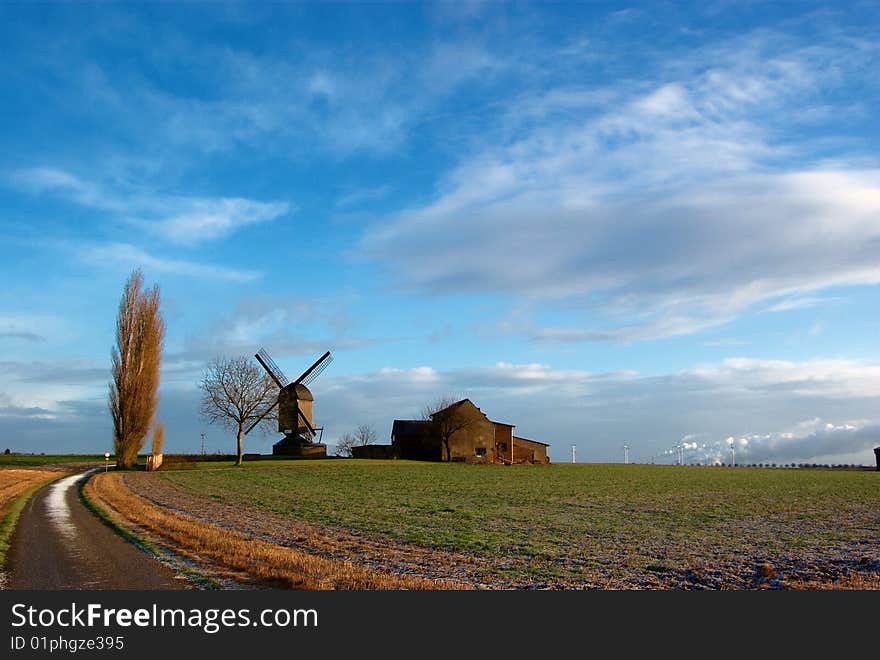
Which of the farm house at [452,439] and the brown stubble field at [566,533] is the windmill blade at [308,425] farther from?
the brown stubble field at [566,533]

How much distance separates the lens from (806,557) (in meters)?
18.6

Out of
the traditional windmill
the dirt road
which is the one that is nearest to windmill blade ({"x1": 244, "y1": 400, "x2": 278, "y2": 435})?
the traditional windmill

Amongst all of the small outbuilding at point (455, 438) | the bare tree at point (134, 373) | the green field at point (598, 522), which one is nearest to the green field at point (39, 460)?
the bare tree at point (134, 373)

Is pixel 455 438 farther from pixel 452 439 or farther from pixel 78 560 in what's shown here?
pixel 78 560

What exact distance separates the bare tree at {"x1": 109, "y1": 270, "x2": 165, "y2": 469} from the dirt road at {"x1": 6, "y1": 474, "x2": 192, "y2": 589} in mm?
53681

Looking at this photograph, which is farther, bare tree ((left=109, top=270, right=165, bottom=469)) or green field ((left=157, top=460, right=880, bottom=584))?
bare tree ((left=109, top=270, right=165, bottom=469))

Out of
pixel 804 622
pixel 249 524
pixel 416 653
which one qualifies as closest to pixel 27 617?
pixel 416 653

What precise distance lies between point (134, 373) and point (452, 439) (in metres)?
42.6

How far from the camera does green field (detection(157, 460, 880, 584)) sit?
17.8 m

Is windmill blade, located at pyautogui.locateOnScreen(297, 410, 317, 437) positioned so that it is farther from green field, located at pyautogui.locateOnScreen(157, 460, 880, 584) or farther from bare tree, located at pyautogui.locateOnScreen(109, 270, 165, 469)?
green field, located at pyautogui.locateOnScreen(157, 460, 880, 584)

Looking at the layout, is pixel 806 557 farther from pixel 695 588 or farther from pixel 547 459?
pixel 547 459

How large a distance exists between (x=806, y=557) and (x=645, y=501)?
765 inches

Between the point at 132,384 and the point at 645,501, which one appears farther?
the point at 132,384

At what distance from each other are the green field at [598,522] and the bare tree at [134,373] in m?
31.4
